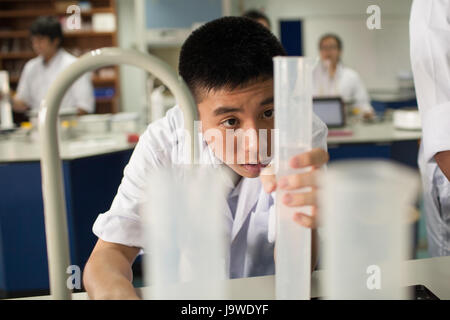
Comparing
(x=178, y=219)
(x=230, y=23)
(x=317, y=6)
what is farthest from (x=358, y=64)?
(x=178, y=219)

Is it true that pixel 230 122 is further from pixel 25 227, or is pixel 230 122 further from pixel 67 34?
pixel 67 34

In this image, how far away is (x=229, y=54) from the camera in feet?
3.35

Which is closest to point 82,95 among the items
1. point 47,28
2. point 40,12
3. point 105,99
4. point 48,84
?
point 48,84

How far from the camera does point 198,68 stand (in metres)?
1.05

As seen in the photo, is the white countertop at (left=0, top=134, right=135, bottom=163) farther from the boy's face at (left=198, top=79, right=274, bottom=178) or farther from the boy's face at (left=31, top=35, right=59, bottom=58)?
the boy's face at (left=198, top=79, right=274, bottom=178)

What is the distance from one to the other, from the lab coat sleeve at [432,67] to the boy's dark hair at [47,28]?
11.1 ft

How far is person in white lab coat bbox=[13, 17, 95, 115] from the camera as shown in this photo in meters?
4.00

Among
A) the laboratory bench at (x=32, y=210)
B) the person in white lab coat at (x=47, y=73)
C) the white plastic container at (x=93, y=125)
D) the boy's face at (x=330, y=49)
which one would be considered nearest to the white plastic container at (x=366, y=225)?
the laboratory bench at (x=32, y=210)

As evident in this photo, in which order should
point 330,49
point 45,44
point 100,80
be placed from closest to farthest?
point 45,44 < point 330,49 < point 100,80

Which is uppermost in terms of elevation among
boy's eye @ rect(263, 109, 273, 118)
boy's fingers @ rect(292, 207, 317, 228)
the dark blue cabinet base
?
boy's eye @ rect(263, 109, 273, 118)

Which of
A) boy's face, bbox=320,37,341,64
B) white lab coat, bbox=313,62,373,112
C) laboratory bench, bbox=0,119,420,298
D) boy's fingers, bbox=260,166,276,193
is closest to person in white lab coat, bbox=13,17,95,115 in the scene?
laboratory bench, bbox=0,119,420,298

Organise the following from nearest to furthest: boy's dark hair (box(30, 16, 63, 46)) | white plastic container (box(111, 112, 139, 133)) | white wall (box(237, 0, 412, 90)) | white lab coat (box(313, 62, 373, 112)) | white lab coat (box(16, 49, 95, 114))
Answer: white plastic container (box(111, 112, 139, 133)) → boy's dark hair (box(30, 16, 63, 46)) → white lab coat (box(16, 49, 95, 114)) → white lab coat (box(313, 62, 373, 112)) → white wall (box(237, 0, 412, 90))

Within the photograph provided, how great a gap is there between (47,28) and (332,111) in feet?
7.90

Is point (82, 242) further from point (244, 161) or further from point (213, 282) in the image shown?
point (213, 282)
